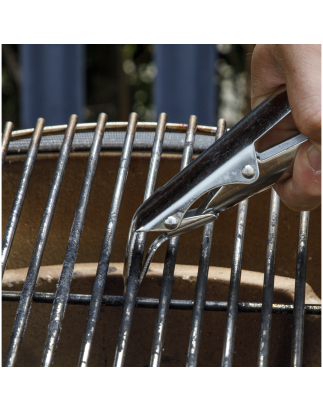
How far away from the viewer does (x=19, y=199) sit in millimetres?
842

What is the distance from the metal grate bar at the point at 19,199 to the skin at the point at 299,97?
0.49m

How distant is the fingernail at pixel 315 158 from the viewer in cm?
54

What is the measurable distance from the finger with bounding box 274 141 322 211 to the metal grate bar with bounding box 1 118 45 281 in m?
0.49

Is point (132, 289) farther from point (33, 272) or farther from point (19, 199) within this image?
point (19, 199)

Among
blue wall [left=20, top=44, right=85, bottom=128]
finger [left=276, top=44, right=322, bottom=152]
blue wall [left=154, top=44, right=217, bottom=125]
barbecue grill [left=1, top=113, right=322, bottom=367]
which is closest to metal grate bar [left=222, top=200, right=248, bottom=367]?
barbecue grill [left=1, top=113, right=322, bottom=367]

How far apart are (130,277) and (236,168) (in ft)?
0.96

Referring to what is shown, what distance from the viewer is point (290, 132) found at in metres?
0.58

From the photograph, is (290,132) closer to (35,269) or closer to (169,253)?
(169,253)

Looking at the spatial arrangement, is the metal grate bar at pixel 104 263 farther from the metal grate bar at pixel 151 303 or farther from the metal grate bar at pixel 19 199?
the metal grate bar at pixel 19 199

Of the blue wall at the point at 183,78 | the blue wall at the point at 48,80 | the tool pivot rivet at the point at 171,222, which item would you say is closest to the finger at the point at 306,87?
the tool pivot rivet at the point at 171,222

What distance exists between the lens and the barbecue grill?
718 millimetres

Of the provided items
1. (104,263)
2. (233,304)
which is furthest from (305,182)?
(104,263)
